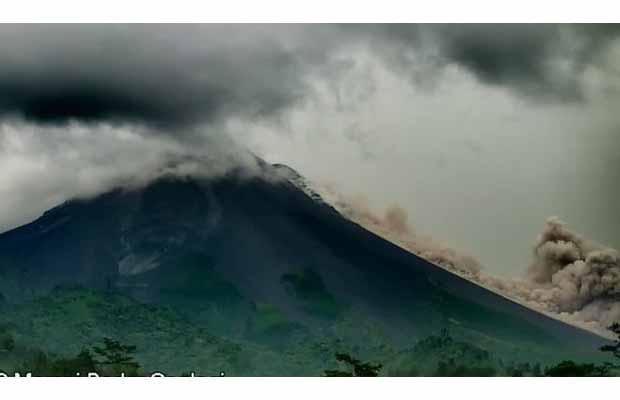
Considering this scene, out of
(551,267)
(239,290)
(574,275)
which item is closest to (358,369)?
(239,290)

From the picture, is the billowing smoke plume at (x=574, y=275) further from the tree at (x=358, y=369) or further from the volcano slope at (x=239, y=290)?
the tree at (x=358, y=369)

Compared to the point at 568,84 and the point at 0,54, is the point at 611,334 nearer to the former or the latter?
the point at 568,84

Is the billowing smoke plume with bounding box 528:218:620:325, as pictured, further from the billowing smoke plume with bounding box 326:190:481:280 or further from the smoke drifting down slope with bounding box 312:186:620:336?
the billowing smoke plume with bounding box 326:190:481:280

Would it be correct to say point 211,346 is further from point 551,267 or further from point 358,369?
point 551,267

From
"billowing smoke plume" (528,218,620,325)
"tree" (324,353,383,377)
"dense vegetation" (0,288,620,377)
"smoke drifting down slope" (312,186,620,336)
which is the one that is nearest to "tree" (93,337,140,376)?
"dense vegetation" (0,288,620,377)

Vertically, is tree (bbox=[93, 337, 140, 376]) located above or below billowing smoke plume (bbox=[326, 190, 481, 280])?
below
